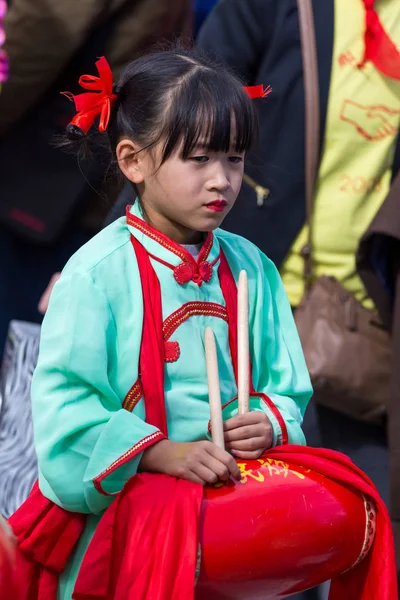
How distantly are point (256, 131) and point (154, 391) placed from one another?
2.00ft

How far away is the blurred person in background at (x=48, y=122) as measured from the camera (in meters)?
4.20

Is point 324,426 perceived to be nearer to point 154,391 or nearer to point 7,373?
point 7,373

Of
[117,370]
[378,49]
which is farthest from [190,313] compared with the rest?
[378,49]

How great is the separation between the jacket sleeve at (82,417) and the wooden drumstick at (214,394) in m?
0.11

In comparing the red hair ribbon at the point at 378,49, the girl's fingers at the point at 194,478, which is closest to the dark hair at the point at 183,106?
the girl's fingers at the point at 194,478

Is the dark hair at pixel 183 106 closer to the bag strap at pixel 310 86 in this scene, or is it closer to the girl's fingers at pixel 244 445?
the girl's fingers at pixel 244 445

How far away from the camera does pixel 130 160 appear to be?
105 inches

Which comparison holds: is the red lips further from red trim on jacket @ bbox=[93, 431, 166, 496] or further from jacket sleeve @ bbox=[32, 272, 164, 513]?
red trim on jacket @ bbox=[93, 431, 166, 496]

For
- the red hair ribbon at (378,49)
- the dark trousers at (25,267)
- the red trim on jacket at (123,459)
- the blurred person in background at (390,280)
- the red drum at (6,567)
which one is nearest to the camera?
the red drum at (6,567)

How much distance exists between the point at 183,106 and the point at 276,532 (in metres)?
0.88

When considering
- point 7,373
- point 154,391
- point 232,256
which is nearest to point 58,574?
point 154,391

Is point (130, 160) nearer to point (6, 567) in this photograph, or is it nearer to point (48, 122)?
point (6, 567)

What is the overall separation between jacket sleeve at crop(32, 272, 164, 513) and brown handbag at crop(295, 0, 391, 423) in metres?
1.42

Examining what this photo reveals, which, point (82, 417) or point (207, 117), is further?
point (207, 117)
